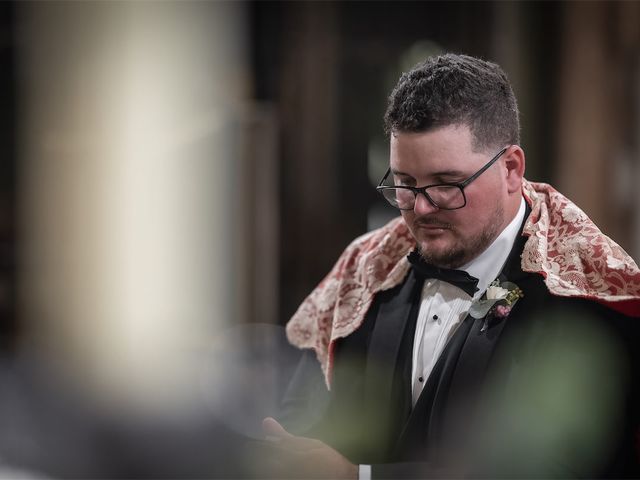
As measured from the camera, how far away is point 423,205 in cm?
141

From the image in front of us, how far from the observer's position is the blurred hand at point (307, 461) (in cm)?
141

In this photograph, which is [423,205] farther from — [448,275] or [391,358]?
[391,358]

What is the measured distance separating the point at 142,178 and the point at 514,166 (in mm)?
3264

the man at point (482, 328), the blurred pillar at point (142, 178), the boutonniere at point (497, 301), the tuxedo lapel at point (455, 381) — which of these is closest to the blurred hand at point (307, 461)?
the man at point (482, 328)

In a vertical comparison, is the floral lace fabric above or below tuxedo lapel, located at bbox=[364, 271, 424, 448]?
above

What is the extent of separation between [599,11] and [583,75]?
36cm

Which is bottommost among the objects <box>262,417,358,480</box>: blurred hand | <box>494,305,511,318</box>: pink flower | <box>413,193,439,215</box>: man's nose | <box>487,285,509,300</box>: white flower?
<box>262,417,358,480</box>: blurred hand

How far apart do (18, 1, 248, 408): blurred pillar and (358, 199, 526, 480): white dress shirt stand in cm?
289

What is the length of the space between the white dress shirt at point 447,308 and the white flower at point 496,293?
0.05m

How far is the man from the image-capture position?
133 centimetres

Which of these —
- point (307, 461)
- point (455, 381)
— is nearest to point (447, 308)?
point (455, 381)

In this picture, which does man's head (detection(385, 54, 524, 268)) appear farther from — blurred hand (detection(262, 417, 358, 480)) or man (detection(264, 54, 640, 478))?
blurred hand (detection(262, 417, 358, 480))

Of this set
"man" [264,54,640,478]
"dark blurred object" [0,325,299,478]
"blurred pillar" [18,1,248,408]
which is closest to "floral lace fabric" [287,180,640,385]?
"man" [264,54,640,478]

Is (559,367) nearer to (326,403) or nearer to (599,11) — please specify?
(326,403)
